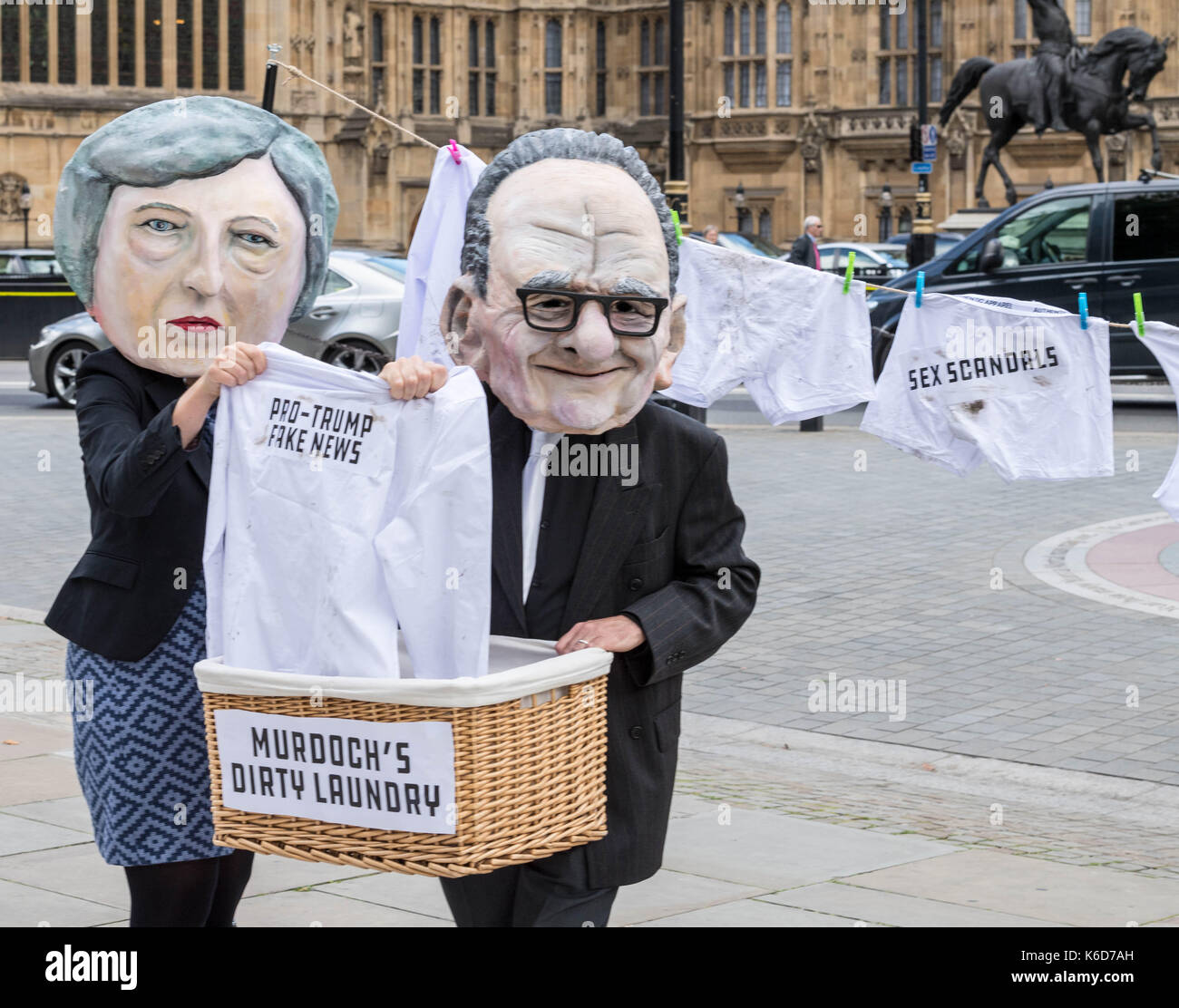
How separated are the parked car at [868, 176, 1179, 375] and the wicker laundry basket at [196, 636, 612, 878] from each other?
13398 mm

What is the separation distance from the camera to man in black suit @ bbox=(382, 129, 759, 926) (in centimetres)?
348

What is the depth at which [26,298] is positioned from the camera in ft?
91.1

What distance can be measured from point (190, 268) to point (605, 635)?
1217 millimetres

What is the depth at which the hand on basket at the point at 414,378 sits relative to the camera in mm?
3283

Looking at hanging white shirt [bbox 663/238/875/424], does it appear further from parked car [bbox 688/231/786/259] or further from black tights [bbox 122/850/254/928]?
parked car [bbox 688/231/786/259]

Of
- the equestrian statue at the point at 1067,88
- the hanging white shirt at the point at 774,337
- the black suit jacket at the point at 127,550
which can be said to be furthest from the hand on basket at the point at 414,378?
the equestrian statue at the point at 1067,88

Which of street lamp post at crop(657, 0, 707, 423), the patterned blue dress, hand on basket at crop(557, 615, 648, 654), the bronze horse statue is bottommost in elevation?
the patterned blue dress

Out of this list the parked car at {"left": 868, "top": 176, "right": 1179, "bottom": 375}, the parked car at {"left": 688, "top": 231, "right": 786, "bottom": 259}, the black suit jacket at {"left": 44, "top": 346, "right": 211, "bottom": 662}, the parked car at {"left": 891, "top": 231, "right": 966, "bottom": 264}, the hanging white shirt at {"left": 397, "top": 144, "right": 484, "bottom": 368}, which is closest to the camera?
the black suit jacket at {"left": 44, "top": 346, "right": 211, "bottom": 662}

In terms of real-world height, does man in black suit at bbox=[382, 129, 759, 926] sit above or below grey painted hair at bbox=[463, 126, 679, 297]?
below

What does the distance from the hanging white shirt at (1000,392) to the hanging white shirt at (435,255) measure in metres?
3.81

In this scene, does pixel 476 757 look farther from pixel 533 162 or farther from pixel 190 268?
pixel 190 268

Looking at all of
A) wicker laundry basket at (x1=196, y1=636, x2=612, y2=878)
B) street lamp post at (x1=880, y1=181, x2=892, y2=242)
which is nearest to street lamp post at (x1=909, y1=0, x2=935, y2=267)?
street lamp post at (x1=880, y1=181, x2=892, y2=242)

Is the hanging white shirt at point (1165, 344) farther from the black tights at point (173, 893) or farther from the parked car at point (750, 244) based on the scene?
the parked car at point (750, 244)

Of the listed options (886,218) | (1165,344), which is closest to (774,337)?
(1165,344)
